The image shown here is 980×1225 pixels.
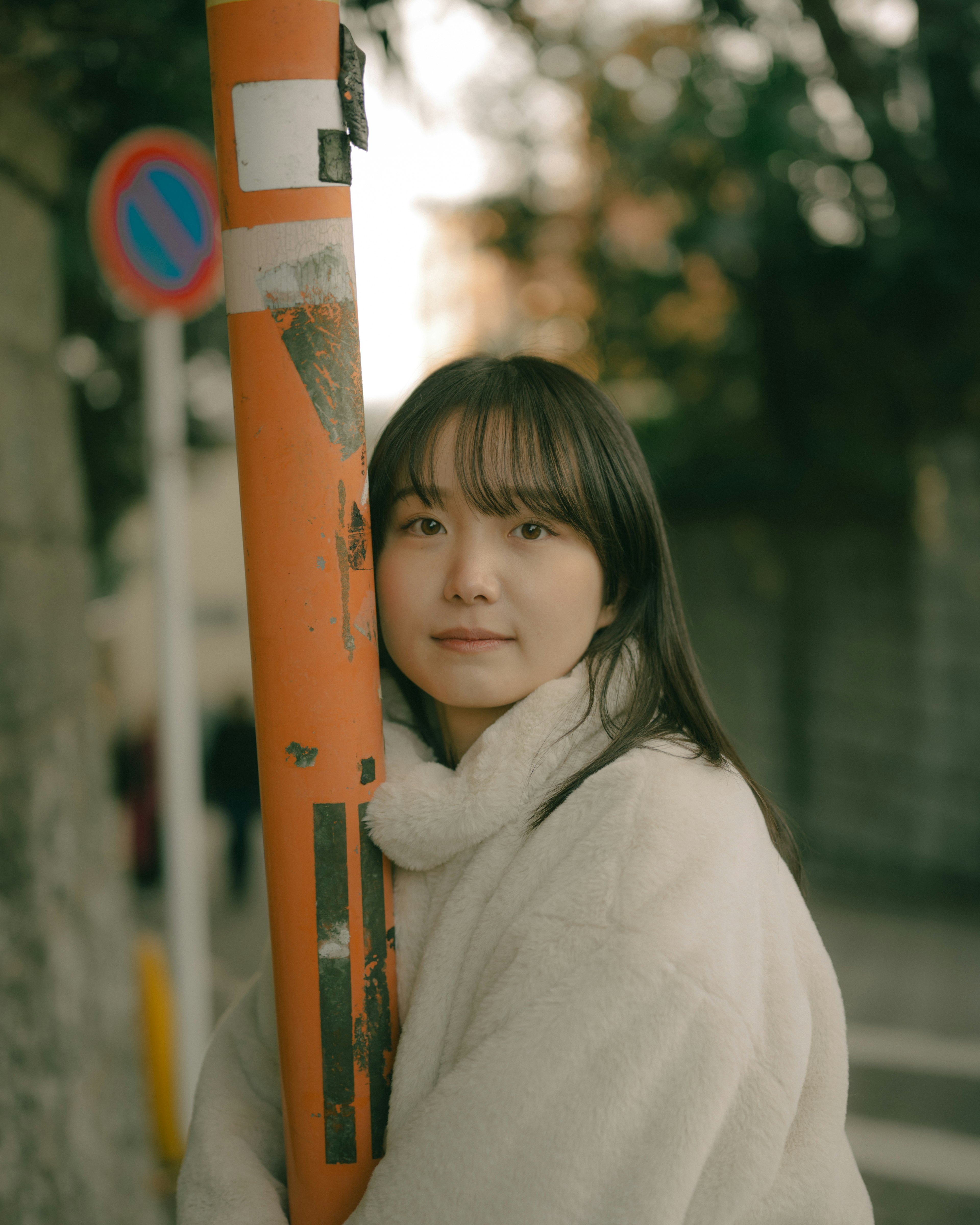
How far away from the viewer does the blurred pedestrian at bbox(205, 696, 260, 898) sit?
9609 millimetres

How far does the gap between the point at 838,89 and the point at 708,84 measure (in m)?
1.80

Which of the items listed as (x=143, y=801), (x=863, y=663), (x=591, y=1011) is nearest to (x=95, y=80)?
(x=591, y=1011)

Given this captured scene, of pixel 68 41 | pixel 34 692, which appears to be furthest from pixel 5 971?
pixel 68 41

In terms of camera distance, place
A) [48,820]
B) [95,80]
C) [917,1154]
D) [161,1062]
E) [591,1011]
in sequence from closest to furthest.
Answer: [591,1011]
[48,820]
[95,80]
[917,1154]
[161,1062]

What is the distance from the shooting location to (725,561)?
31.0 feet

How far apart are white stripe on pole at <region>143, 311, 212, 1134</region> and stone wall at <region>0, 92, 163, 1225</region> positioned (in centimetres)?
41

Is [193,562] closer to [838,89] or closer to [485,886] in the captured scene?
[838,89]

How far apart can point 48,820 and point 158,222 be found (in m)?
2.05

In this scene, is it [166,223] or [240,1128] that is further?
[166,223]

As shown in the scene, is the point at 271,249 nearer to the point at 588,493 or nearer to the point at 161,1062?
the point at 588,493

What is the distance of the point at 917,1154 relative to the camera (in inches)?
164

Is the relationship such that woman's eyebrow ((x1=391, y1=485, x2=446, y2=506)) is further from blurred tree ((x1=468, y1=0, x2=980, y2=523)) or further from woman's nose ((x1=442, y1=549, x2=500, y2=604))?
blurred tree ((x1=468, y1=0, x2=980, y2=523))

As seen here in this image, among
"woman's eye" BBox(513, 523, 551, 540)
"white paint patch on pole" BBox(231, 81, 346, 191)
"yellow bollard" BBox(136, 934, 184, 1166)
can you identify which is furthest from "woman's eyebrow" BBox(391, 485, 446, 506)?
"yellow bollard" BBox(136, 934, 184, 1166)

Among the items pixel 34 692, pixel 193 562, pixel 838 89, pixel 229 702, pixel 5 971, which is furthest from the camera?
pixel 193 562
